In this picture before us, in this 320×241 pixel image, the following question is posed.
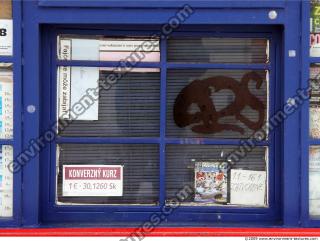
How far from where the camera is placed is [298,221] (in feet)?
11.2

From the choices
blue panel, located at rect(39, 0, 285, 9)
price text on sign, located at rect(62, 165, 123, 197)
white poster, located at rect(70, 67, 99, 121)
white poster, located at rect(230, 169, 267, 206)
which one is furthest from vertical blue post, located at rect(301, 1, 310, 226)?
white poster, located at rect(70, 67, 99, 121)

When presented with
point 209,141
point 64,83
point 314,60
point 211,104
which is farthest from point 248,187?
point 64,83

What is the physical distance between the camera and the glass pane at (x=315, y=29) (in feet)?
11.3

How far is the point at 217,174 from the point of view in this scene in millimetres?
3568

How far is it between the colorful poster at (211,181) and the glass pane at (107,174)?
0.27m

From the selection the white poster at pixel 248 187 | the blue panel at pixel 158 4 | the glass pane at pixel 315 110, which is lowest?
the white poster at pixel 248 187

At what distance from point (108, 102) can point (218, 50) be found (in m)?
0.80

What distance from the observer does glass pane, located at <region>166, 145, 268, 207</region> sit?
356cm

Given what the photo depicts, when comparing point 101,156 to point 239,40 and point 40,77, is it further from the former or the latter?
point 239,40

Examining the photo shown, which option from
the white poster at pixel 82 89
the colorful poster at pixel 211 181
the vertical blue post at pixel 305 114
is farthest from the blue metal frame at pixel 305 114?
the white poster at pixel 82 89

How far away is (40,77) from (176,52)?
0.89 metres

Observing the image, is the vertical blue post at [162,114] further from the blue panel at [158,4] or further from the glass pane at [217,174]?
the blue panel at [158,4]

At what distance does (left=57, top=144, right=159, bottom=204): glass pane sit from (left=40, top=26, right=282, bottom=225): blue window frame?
42mm

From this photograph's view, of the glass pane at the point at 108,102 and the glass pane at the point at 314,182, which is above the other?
the glass pane at the point at 108,102
